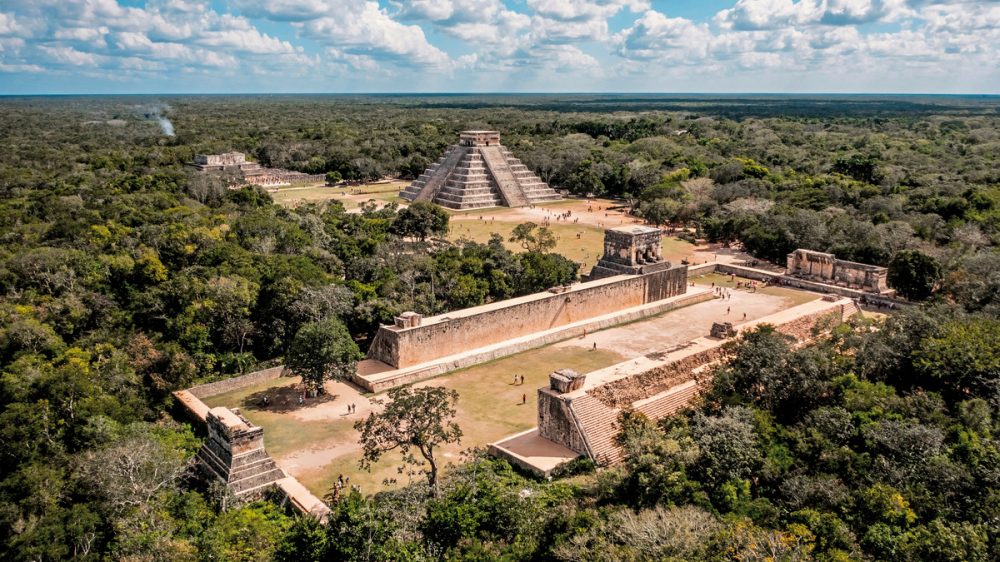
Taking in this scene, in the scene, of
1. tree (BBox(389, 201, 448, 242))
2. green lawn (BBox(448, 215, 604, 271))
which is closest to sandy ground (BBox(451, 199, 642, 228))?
green lawn (BBox(448, 215, 604, 271))

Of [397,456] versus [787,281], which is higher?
[787,281]

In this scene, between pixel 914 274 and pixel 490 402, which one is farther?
pixel 914 274

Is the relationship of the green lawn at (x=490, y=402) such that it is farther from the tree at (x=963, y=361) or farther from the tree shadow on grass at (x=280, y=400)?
the tree at (x=963, y=361)

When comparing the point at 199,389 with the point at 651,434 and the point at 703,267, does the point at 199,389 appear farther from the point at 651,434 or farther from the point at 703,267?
the point at 703,267

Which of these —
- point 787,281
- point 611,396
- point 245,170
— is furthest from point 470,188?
point 611,396

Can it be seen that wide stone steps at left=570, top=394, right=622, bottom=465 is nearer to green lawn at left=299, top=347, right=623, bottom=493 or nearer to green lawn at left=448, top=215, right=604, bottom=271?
green lawn at left=299, top=347, right=623, bottom=493

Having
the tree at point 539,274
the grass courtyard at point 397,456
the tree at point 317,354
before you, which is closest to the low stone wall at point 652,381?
the grass courtyard at point 397,456

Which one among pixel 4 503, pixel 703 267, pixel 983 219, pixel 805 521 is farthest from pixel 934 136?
pixel 4 503

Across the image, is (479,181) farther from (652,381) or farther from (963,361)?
(963,361)
